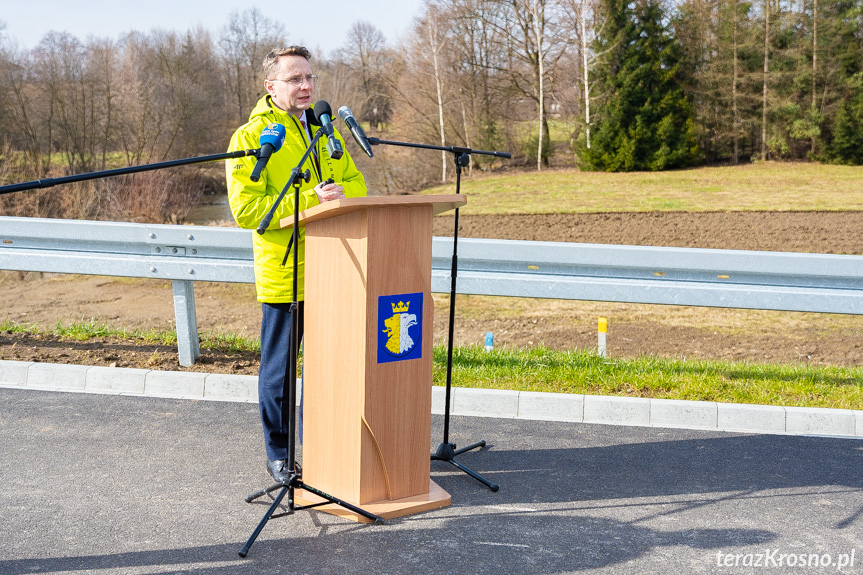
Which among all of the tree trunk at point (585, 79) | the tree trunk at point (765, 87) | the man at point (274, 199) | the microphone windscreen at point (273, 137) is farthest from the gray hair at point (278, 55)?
the tree trunk at point (765, 87)

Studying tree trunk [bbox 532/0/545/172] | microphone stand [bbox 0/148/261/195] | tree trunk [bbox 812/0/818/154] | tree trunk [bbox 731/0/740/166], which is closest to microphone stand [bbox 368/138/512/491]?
microphone stand [bbox 0/148/261/195]

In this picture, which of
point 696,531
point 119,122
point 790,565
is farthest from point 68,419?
point 119,122

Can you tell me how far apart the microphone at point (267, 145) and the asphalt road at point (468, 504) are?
151 centimetres

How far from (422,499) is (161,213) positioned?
915 inches

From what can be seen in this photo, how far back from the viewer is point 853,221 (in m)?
20.0

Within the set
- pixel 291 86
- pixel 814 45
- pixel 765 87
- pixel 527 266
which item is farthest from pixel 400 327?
pixel 814 45

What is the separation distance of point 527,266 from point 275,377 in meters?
2.43

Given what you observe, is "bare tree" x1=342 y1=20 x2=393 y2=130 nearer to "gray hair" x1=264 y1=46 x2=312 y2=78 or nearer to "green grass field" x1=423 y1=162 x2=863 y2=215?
"green grass field" x1=423 y1=162 x2=863 y2=215

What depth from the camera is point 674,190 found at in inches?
1251

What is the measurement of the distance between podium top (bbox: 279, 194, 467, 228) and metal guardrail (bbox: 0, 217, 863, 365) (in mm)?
2128

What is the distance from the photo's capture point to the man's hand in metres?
3.75

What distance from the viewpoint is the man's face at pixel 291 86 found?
4086 mm

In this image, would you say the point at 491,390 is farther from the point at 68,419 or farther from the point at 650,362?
the point at 68,419

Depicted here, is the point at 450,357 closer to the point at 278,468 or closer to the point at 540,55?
the point at 278,468
